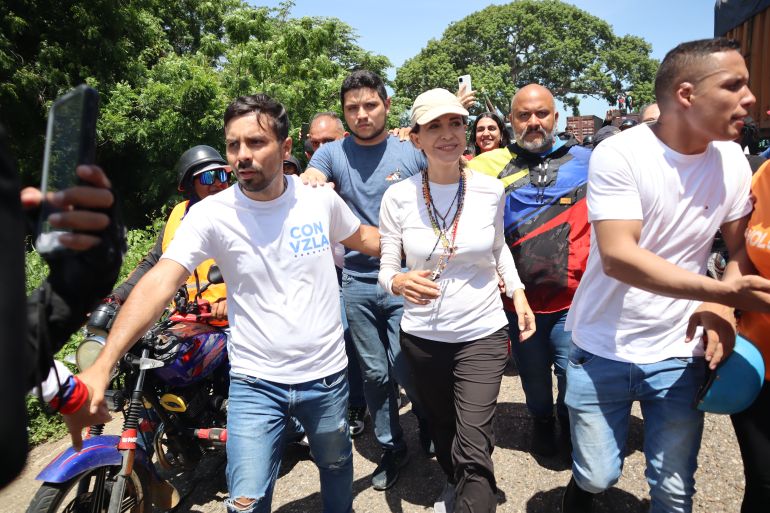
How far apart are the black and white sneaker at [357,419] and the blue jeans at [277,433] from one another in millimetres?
1407

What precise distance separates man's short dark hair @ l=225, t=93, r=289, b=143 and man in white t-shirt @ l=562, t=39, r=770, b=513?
1387mm

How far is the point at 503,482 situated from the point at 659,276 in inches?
75.4

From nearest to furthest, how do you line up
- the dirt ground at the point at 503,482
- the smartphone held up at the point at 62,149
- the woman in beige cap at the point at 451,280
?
the smartphone held up at the point at 62,149 → the woman in beige cap at the point at 451,280 → the dirt ground at the point at 503,482

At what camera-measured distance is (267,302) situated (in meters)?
2.29

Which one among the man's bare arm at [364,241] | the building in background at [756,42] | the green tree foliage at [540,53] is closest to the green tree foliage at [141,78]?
the building in background at [756,42]

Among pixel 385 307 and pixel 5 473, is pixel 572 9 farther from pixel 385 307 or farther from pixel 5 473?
pixel 5 473

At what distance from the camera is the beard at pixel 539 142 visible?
3.21 meters

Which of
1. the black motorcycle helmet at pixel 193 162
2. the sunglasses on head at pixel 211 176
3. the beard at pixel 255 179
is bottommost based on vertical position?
the beard at pixel 255 179

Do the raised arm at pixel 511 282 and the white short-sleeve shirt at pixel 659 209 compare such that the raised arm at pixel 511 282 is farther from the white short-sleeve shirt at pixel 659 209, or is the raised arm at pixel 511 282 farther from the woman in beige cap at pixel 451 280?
the white short-sleeve shirt at pixel 659 209

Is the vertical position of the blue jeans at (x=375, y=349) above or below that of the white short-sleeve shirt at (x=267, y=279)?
below

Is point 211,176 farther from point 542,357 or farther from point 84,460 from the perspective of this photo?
point 542,357

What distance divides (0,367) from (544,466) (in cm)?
325

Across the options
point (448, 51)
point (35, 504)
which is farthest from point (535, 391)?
point (448, 51)

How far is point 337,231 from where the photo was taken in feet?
8.85
